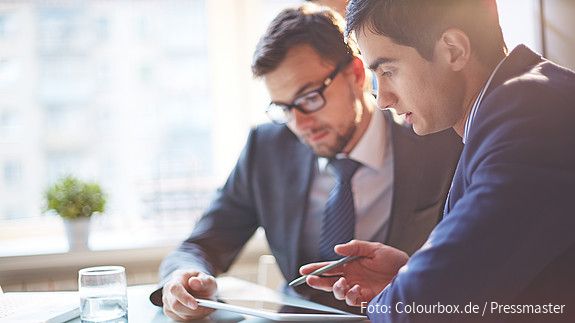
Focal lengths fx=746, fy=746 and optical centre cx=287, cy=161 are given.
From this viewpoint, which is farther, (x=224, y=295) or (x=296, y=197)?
(x=296, y=197)

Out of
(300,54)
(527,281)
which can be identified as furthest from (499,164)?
Answer: (300,54)

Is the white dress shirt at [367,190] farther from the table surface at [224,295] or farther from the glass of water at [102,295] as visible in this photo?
the glass of water at [102,295]

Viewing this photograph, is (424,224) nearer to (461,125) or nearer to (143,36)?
(461,125)

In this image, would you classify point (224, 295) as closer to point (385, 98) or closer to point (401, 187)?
point (401, 187)

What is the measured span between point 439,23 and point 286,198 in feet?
2.88

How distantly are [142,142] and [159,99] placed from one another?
18cm

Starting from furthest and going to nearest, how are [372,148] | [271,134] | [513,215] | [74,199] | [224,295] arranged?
1. [74,199]
2. [271,134]
3. [372,148]
4. [224,295]
5. [513,215]

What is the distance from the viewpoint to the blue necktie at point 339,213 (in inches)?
67.5

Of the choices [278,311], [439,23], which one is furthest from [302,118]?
[439,23]

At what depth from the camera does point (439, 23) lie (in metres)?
1.06

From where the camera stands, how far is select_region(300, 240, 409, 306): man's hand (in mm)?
1268

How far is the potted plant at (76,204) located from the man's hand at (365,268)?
4.71 feet

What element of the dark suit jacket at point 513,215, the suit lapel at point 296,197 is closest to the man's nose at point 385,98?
the dark suit jacket at point 513,215

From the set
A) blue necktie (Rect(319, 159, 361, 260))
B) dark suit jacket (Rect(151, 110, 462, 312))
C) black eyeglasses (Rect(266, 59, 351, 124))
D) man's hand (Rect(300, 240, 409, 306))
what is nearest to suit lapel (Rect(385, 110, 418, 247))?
dark suit jacket (Rect(151, 110, 462, 312))
